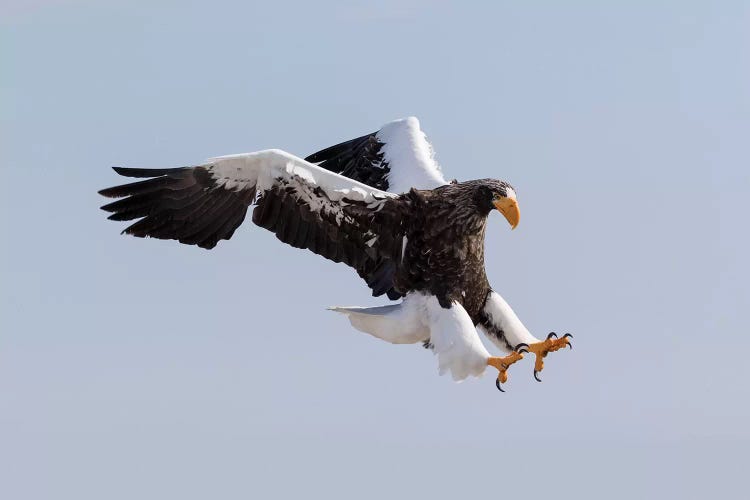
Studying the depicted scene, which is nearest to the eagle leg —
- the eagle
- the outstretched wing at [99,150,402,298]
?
the eagle

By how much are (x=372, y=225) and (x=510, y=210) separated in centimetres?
143

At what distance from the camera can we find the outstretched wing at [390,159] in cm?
1357

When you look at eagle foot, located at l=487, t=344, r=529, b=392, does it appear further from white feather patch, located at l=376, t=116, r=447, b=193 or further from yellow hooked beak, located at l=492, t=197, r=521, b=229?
white feather patch, located at l=376, t=116, r=447, b=193

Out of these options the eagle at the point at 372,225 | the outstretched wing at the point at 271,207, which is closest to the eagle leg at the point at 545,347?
the eagle at the point at 372,225

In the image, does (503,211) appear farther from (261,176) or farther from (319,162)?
(319,162)

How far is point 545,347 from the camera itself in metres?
11.8

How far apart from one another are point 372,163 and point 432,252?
2451 mm

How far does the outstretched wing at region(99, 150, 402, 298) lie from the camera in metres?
12.3

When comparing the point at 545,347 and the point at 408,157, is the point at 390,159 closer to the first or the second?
the point at 408,157

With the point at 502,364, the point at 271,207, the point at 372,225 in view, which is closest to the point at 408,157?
the point at 372,225

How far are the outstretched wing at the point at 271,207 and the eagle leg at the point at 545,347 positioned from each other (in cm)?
145

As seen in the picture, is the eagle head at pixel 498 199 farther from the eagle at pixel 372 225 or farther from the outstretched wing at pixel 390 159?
the outstretched wing at pixel 390 159

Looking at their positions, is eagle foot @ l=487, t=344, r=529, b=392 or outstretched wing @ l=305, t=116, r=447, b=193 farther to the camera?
outstretched wing @ l=305, t=116, r=447, b=193

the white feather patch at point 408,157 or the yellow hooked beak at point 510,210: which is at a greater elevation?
the white feather patch at point 408,157
